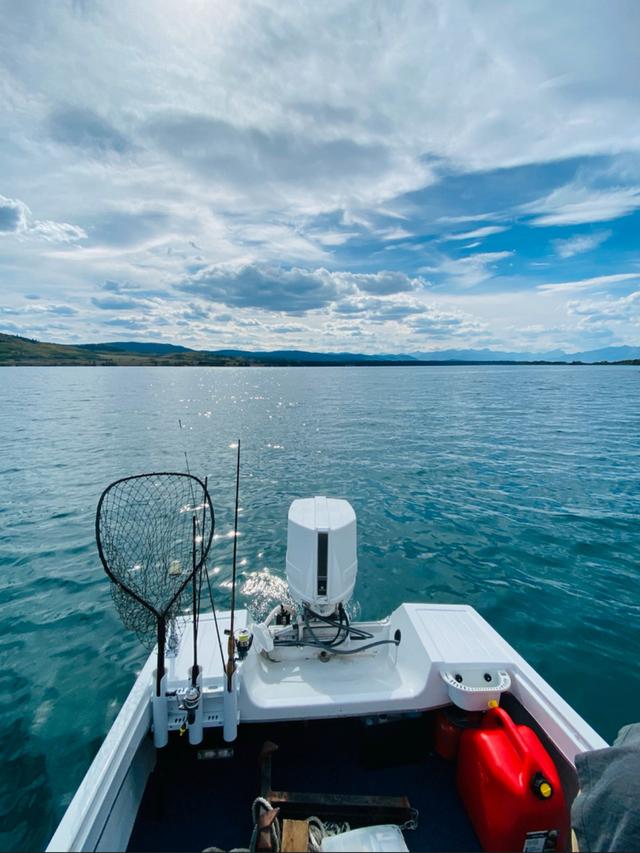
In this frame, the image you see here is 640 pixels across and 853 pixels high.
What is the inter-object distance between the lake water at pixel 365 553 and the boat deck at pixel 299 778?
1.89 m

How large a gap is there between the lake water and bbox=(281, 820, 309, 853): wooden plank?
3313mm

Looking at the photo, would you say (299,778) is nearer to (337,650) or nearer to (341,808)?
(341,808)

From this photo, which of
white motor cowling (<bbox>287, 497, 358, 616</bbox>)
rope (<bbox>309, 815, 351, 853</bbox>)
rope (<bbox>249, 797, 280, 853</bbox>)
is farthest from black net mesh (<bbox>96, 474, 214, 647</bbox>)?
rope (<bbox>309, 815, 351, 853</bbox>)

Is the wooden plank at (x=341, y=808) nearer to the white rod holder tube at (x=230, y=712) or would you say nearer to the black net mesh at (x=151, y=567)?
the white rod holder tube at (x=230, y=712)

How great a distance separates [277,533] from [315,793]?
26.5 feet

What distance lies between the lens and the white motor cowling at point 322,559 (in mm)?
4977

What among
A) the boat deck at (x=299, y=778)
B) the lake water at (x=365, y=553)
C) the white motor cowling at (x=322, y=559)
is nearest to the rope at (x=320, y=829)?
the boat deck at (x=299, y=778)

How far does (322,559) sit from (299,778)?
90.8 inches

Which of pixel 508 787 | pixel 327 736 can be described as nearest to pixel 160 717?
pixel 327 736

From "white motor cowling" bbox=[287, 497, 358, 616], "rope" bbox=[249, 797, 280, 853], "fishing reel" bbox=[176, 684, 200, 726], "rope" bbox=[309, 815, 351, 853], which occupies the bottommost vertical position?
"rope" bbox=[309, 815, 351, 853]

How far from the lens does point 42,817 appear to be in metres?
4.62

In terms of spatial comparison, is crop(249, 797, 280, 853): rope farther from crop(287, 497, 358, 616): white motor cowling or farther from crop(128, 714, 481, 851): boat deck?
crop(287, 497, 358, 616): white motor cowling

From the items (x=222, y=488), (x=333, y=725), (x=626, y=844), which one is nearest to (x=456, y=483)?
(x=222, y=488)

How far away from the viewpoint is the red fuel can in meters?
3.28
